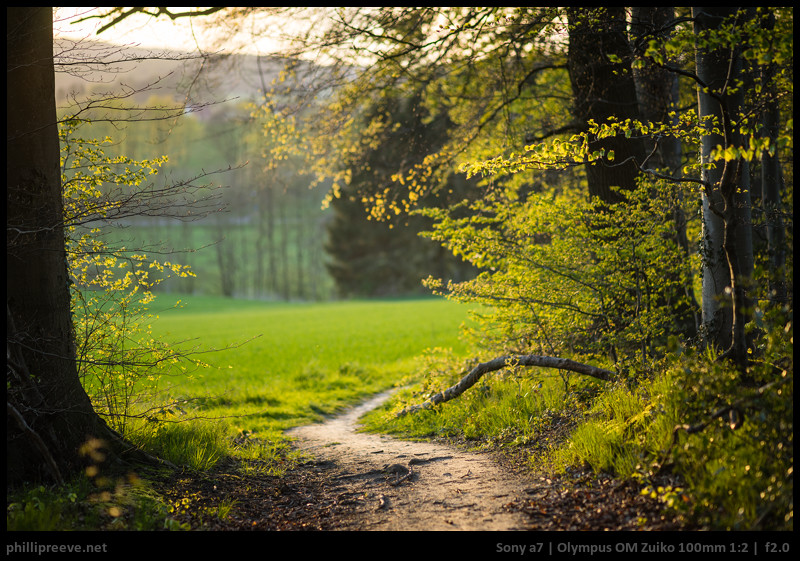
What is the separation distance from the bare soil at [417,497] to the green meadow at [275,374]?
0.79m

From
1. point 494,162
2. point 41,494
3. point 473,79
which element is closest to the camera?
point 41,494

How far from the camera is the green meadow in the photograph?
266 inches

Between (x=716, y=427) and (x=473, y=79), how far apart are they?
1069 centimetres

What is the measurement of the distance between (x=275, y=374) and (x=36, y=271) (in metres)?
10.4

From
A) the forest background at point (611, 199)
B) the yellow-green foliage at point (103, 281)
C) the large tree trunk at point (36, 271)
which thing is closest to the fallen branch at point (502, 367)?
the forest background at point (611, 199)

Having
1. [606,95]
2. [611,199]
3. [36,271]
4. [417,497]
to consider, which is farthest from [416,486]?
[606,95]

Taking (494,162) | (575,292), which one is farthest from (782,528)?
(575,292)

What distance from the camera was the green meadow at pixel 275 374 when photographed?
675 cm

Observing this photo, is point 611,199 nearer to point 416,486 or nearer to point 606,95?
point 606,95

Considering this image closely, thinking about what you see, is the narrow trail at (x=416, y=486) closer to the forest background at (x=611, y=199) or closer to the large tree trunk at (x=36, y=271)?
the forest background at (x=611, y=199)

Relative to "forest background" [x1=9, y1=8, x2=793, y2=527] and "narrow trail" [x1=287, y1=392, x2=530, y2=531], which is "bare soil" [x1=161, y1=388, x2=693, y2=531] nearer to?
"narrow trail" [x1=287, y1=392, x2=530, y2=531]

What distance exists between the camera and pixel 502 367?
26.8ft

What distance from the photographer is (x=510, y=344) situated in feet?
28.6
